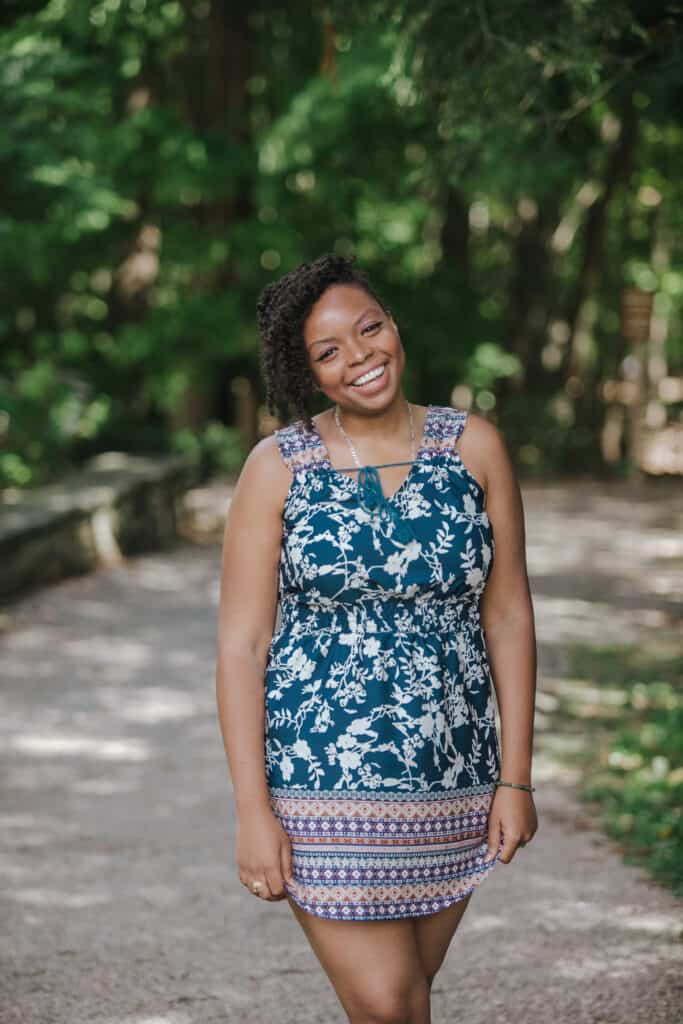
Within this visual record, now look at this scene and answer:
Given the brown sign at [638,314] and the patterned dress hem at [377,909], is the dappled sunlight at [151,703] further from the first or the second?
the brown sign at [638,314]

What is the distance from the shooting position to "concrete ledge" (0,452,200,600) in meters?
10.4

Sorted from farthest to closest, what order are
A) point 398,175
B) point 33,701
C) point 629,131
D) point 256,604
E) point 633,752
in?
1. point 629,131
2. point 398,175
3. point 33,701
4. point 633,752
5. point 256,604

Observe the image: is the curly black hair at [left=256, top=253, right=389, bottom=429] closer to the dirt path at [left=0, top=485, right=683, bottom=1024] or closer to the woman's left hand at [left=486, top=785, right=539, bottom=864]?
the woman's left hand at [left=486, top=785, right=539, bottom=864]

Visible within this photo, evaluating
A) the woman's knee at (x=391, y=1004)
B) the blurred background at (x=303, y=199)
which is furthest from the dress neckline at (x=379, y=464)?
the blurred background at (x=303, y=199)

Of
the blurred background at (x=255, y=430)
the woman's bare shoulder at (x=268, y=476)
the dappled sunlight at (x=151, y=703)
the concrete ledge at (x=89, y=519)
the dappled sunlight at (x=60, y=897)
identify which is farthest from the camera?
the concrete ledge at (x=89, y=519)

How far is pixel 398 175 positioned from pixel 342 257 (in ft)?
44.4

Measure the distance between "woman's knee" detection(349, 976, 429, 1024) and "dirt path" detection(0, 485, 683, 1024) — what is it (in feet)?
3.98

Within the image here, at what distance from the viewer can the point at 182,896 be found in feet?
15.7

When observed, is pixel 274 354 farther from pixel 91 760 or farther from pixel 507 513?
pixel 91 760

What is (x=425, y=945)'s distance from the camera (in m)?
2.77

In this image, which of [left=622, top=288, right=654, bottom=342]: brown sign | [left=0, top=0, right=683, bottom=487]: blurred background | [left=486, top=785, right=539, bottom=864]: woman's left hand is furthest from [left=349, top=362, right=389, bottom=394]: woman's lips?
[left=622, top=288, right=654, bottom=342]: brown sign

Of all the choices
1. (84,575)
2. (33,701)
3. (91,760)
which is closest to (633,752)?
(91,760)

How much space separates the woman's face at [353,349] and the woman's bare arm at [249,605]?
0.20 m

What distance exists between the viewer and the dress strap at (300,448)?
2.75 m
